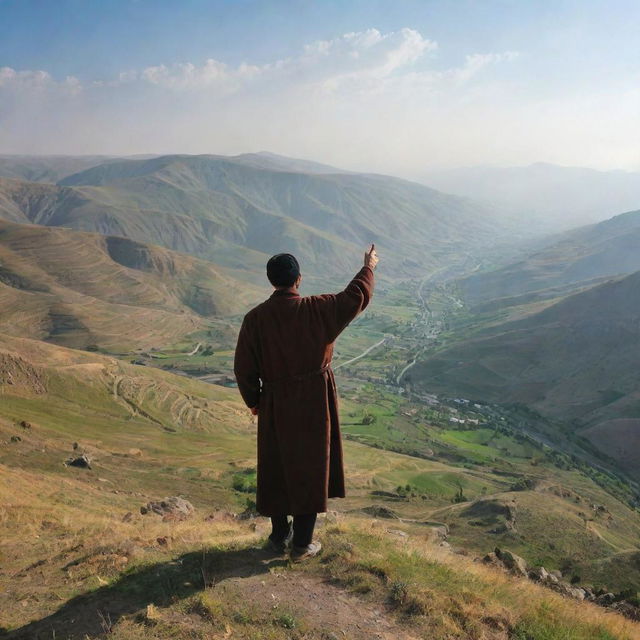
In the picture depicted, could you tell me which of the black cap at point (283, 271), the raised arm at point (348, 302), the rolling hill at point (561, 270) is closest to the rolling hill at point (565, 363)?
the rolling hill at point (561, 270)

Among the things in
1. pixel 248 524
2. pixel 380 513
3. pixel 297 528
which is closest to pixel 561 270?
pixel 380 513

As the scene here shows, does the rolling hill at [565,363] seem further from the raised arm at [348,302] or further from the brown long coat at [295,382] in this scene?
the raised arm at [348,302]

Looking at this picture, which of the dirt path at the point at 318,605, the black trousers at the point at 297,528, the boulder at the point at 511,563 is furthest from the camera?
the boulder at the point at 511,563

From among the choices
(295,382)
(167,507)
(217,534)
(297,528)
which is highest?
(295,382)

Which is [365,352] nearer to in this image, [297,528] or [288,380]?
[297,528]

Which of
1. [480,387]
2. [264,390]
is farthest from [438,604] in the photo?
[480,387]

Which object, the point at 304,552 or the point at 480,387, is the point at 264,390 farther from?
the point at 480,387
